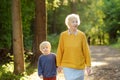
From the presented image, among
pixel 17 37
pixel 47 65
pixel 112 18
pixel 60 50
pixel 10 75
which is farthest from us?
pixel 112 18

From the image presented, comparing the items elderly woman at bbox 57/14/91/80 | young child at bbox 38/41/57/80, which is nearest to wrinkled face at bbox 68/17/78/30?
elderly woman at bbox 57/14/91/80

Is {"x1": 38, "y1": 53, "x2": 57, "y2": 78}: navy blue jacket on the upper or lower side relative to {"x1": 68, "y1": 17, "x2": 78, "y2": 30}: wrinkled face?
lower

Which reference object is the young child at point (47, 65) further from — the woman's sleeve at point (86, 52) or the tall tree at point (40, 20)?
the tall tree at point (40, 20)

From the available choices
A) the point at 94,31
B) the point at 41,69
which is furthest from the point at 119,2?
the point at 41,69

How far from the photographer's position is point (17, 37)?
43.1ft

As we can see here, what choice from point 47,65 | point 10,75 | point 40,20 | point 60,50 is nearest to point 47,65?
point 47,65

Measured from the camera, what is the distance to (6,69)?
14.7 m

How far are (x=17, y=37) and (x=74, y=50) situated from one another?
20.4 ft

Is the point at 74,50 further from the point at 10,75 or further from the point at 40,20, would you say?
the point at 40,20

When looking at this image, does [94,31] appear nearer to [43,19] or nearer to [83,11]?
[83,11]

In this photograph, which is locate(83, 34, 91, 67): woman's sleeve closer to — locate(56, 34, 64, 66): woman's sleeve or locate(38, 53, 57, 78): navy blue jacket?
locate(56, 34, 64, 66): woman's sleeve

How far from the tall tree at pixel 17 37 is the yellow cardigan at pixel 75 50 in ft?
19.2

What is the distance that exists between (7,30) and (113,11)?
31.3 m

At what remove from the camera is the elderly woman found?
715 cm
